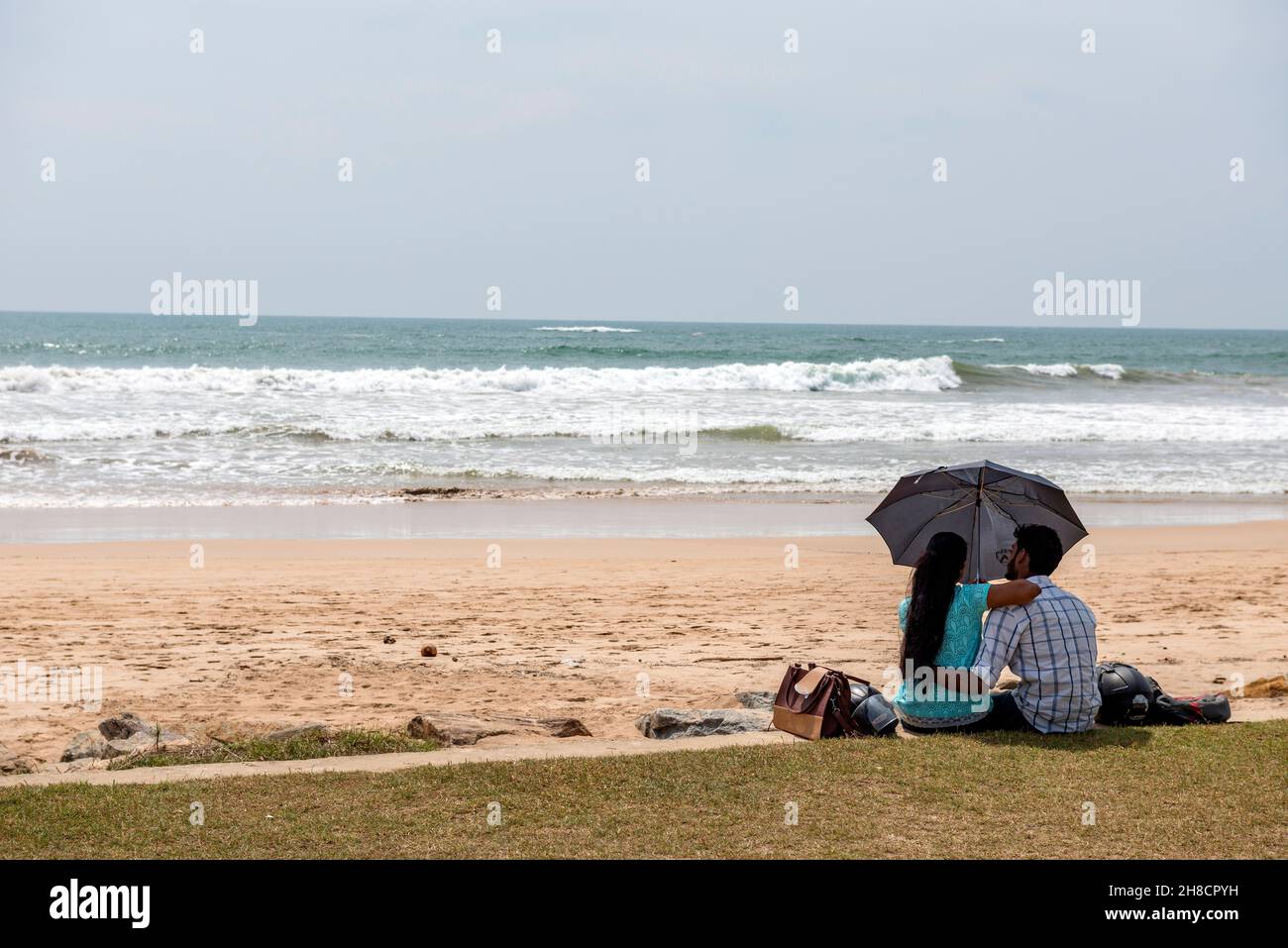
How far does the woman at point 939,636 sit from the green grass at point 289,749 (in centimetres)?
251

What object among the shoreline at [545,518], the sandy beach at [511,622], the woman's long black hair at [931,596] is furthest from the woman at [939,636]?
the shoreline at [545,518]

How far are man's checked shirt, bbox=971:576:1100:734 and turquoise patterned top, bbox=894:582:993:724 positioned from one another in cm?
7

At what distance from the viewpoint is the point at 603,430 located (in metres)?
26.6

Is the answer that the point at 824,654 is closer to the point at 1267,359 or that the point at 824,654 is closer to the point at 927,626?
the point at 927,626

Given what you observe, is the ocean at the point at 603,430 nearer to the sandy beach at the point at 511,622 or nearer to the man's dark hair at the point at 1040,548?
the sandy beach at the point at 511,622

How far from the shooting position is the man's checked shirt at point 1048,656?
580 cm

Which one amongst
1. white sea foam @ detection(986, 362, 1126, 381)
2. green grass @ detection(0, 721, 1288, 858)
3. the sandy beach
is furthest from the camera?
white sea foam @ detection(986, 362, 1126, 381)

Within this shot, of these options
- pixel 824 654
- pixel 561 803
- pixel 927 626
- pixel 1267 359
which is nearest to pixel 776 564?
pixel 824 654

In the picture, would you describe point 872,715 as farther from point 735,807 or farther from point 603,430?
point 603,430

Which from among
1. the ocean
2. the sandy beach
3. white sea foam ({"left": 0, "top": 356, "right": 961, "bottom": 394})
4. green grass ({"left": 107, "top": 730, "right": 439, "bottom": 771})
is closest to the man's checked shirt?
the sandy beach

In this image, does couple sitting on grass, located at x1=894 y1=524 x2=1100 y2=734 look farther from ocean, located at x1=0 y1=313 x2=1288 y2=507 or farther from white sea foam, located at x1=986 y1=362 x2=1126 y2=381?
white sea foam, located at x1=986 y1=362 x2=1126 y2=381

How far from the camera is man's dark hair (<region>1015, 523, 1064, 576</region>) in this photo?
585 centimetres
